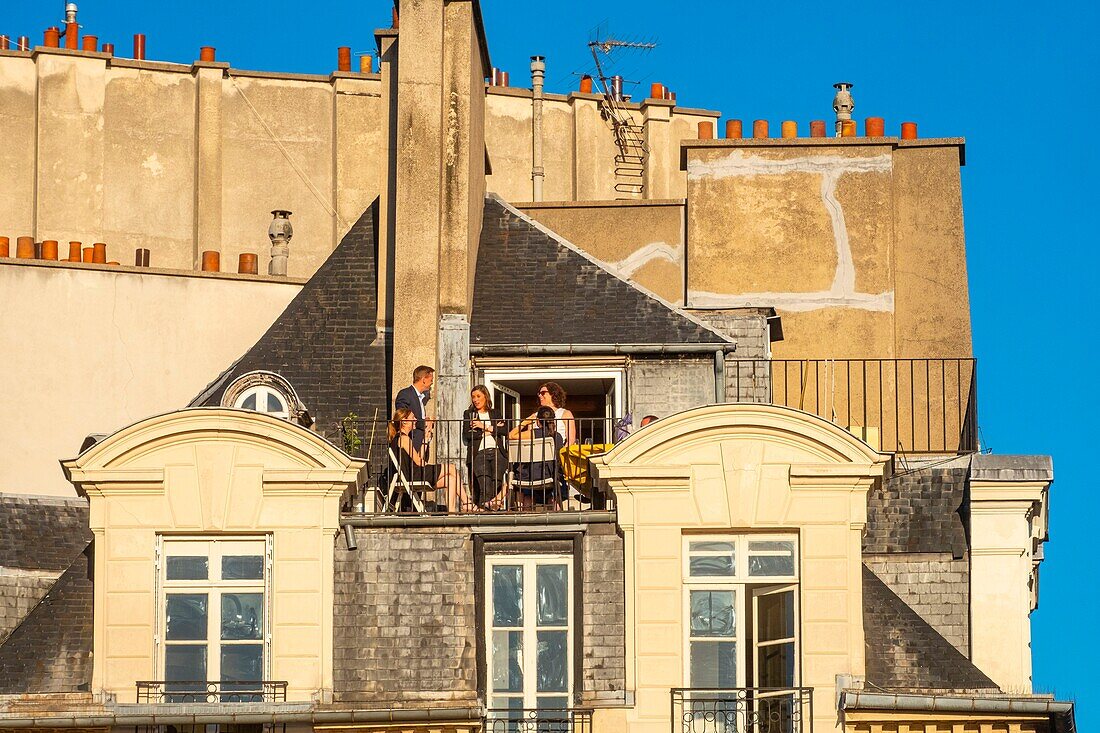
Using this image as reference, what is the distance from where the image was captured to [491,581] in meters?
24.1

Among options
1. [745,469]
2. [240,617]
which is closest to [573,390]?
[745,469]

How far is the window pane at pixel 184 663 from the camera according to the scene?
23.7m

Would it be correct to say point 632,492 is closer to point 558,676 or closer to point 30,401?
point 558,676

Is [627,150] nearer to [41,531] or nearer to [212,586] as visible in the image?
[41,531]

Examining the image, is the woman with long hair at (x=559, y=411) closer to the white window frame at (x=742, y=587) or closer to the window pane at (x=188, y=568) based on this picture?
the white window frame at (x=742, y=587)

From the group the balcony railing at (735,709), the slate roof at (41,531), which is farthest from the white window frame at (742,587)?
the slate roof at (41,531)

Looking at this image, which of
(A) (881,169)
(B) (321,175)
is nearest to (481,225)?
(A) (881,169)

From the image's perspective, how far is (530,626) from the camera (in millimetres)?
23969

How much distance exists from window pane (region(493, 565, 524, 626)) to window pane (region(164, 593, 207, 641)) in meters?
2.41

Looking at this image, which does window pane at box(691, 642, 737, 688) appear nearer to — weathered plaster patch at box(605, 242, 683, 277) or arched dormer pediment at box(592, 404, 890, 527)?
arched dormer pediment at box(592, 404, 890, 527)

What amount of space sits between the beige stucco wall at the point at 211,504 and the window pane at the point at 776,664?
355cm

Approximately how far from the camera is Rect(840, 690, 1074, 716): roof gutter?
23109 mm

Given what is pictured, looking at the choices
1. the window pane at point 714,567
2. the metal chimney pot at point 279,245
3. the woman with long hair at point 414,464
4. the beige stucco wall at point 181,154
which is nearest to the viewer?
the window pane at point 714,567

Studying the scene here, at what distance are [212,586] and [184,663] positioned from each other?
67cm
